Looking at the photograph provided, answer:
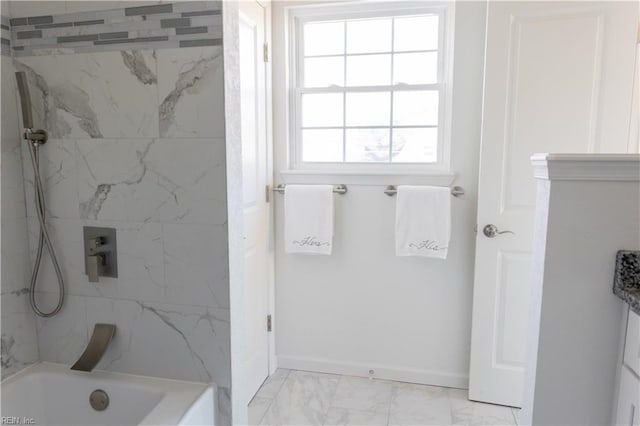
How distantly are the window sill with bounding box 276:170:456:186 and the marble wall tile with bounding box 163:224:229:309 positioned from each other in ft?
4.10

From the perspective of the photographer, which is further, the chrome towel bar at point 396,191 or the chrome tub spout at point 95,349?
the chrome towel bar at point 396,191

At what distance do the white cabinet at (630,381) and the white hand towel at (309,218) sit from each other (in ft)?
4.79

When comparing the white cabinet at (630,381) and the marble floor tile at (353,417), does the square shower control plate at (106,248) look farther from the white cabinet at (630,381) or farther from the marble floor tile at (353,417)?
the white cabinet at (630,381)

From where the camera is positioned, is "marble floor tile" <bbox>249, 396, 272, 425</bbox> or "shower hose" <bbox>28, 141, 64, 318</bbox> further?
"marble floor tile" <bbox>249, 396, 272, 425</bbox>

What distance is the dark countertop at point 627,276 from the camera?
1080 millimetres

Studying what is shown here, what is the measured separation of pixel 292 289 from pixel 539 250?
159cm

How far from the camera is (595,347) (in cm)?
118

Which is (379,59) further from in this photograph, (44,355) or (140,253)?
(44,355)

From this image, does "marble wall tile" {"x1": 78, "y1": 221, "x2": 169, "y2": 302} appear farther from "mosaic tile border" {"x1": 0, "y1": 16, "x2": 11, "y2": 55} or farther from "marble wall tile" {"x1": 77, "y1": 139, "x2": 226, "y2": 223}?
"mosaic tile border" {"x1": 0, "y1": 16, "x2": 11, "y2": 55}

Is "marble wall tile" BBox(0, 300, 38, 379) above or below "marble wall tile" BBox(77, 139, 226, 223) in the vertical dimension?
below

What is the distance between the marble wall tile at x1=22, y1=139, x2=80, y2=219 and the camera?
1283 mm

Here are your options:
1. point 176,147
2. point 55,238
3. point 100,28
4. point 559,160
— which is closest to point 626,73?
point 559,160

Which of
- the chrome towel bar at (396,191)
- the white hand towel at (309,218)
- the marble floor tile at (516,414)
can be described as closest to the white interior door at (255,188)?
the white hand towel at (309,218)

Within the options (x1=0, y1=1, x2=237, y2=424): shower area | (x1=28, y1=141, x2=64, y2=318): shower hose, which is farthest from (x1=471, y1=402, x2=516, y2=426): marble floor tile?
(x1=28, y1=141, x2=64, y2=318): shower hose
